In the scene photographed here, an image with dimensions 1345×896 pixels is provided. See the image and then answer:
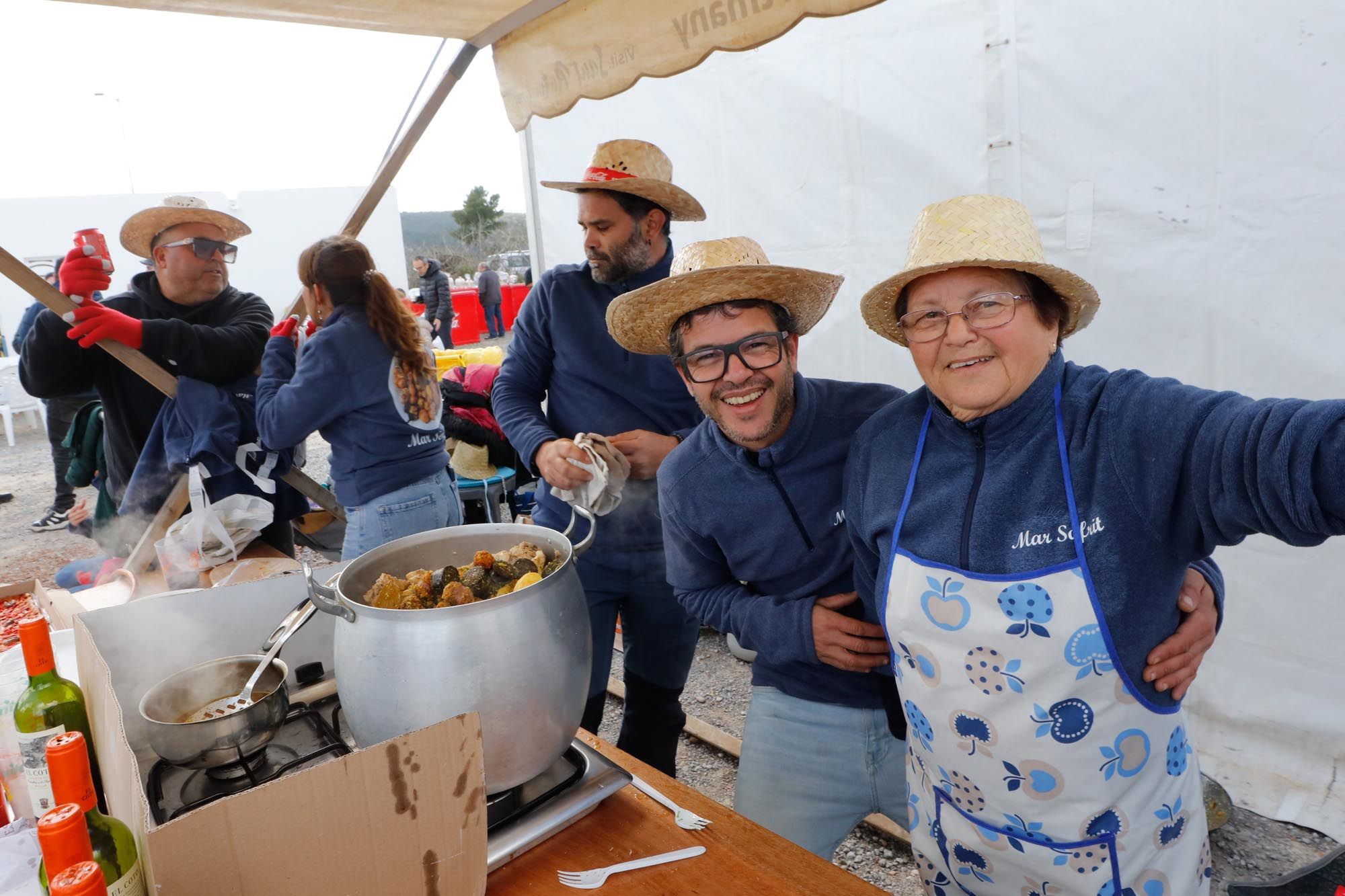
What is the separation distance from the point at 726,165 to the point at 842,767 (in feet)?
9.59

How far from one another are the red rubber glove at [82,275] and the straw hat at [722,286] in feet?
7.14

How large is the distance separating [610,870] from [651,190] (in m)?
1.91

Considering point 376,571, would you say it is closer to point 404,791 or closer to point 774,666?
point 404,791

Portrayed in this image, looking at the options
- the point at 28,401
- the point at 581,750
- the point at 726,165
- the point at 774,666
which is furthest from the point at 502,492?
the point at 28,401

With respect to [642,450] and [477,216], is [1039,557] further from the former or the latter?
[477,216]

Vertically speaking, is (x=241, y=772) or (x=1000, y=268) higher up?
(x=1000, y=268)

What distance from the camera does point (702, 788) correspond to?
10.2 ft

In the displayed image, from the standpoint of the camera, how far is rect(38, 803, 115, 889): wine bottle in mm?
681

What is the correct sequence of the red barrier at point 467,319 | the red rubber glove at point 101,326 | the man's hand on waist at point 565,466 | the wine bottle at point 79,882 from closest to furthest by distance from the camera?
the wine bottle at point 79,882 < the man's hand on waist at point 565,466 < the red rubber glove at point 101,326 < the red barrier at point 467,319

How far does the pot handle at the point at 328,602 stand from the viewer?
1117 millimetres

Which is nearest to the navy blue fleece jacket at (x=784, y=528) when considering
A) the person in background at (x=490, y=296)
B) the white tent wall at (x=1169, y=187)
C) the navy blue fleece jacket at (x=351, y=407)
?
the white tent wall at (x=1169, y=187)

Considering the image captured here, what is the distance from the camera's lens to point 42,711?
1.30 m

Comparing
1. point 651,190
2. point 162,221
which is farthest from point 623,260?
point 162,221

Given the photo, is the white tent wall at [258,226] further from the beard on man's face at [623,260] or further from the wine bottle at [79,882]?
the wine bottle at [79,882]
